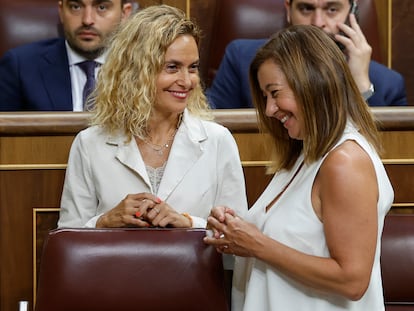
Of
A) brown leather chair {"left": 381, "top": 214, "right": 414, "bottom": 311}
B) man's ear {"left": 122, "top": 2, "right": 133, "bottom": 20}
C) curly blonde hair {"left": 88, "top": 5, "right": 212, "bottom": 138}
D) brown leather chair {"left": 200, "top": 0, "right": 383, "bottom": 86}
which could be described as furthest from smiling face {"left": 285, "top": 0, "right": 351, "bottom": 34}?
brown leather chair {"left": 381, "top": 214, "right": 414, "bottom": 311}

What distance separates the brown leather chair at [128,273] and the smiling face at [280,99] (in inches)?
5.3

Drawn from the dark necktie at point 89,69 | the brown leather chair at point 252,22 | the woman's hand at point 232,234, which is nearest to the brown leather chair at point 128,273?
the woman's hand at point 232,234

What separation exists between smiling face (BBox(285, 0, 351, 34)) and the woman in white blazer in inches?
15.7

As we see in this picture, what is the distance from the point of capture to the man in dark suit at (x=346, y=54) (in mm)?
1327

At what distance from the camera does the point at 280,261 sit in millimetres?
778

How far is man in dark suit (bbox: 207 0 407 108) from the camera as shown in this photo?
1.33 metres

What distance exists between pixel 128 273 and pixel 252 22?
735 millimetres

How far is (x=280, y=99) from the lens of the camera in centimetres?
80

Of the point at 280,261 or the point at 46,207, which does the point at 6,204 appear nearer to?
the point at 46,207

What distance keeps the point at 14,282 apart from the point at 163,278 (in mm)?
254

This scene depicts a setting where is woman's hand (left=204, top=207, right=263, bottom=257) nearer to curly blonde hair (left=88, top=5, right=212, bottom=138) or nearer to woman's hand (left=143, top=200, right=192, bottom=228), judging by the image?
woman's hand (left=143, top=200, right=192, bottom=228)

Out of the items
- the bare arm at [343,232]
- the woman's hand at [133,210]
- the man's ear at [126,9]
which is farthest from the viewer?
the man's ear at [126,9]

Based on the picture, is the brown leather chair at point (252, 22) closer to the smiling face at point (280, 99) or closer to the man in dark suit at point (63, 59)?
the man in dark suit at point (63, 59)

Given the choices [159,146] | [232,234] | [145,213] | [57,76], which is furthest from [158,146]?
[57,76]
